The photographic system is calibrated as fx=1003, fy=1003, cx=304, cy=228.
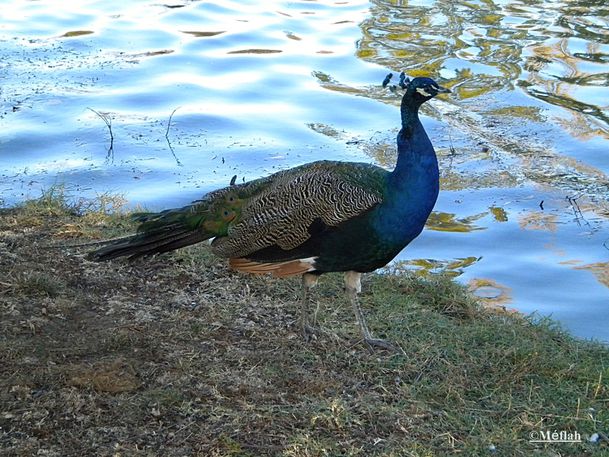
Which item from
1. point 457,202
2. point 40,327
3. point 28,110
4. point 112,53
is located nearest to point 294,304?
point 40,327

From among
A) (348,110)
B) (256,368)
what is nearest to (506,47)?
(348,110)

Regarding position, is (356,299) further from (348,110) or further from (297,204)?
(348,110)

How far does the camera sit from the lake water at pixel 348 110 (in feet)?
22.1

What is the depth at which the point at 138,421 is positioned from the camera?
3.78m

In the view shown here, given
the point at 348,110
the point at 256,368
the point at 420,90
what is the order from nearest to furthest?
the point at 256,368 → the point at 420,90 → the point at 348,110

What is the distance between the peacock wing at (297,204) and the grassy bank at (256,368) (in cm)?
43

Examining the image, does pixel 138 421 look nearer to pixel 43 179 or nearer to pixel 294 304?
pixel 294 304

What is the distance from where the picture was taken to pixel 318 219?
14.5 ft

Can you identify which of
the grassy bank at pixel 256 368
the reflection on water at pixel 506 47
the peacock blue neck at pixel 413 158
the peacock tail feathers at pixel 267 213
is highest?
the peacock blue neck at pixel 413 158

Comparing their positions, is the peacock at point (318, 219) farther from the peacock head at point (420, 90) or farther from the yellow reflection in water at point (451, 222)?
the yellow reflection in water at point (451, 222)

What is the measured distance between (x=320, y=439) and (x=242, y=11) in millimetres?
8485

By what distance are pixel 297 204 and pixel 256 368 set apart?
76cm

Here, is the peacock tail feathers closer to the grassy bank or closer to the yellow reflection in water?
the grassy bank

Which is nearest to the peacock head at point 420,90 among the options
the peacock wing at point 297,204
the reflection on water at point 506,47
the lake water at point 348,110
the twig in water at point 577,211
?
the peacock wing at point 297,204
